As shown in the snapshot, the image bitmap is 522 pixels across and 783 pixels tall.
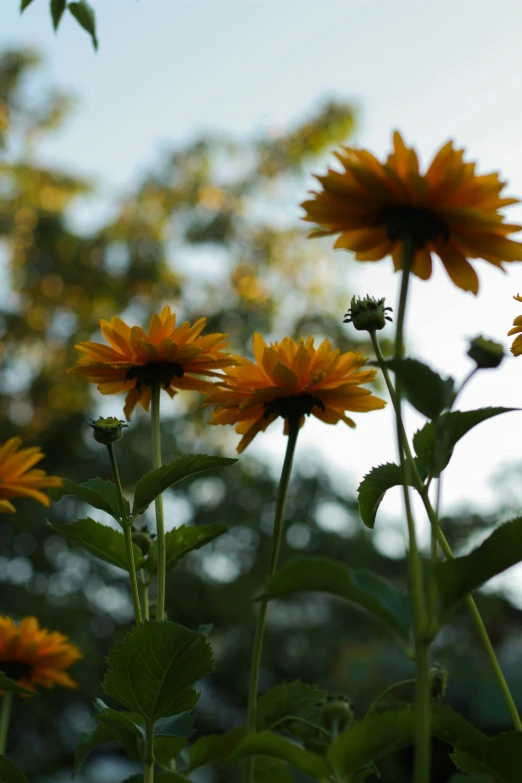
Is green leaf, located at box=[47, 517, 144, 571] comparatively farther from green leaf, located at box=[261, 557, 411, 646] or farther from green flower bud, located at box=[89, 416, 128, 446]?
green leaf, located at box=[261, 557, 411, 646]

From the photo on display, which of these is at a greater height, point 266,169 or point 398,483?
point 266,169

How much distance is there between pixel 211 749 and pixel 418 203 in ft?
1.61

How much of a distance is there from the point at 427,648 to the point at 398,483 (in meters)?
0.21

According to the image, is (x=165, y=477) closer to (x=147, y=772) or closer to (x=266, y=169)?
(x=147, y=772)

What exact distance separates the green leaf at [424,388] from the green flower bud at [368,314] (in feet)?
0.67

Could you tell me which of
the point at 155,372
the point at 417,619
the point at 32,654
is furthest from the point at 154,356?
the point at 32,654

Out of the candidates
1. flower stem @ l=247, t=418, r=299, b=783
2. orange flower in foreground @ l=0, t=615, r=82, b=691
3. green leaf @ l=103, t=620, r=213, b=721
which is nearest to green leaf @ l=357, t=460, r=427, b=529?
flower stem @ l=247, t=418, r=299, b=783

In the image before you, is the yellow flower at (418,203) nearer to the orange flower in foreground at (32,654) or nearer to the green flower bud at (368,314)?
the green flower bud at (368,314)

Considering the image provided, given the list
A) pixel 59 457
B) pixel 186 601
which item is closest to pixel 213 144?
pixel 59 457

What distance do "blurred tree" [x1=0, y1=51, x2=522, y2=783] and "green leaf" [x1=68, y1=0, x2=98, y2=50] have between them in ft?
12.0

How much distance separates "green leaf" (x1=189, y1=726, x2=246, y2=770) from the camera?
719 millimetres

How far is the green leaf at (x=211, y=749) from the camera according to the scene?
0.72 m

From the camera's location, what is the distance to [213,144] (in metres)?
10.7

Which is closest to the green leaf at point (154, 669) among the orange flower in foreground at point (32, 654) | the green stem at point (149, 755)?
the green stem at point (149, 755)
